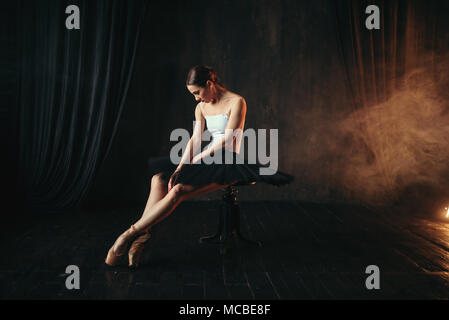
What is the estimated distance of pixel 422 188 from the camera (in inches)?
153

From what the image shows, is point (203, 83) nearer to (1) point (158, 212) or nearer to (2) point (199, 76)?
(2) point (199, 76)

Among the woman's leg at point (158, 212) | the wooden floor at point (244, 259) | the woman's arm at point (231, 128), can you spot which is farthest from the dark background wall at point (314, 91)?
the woman's leg at point (158, 212)

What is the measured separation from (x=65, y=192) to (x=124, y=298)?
201 cm

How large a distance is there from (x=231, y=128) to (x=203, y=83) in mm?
326

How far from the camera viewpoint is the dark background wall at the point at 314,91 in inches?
151

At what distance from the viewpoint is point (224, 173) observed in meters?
2.15

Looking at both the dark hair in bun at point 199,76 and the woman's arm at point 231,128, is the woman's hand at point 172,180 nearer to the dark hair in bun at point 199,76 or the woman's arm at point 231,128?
the woman's arm at point 231,128

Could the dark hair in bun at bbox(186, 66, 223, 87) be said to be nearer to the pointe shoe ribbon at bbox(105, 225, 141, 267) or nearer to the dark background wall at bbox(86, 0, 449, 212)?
the pointe shoe ribbon at bbox(105, 225, 141, 267)

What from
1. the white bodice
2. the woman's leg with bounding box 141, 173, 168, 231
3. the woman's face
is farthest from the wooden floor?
the woman's face

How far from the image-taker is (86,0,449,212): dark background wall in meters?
3.83

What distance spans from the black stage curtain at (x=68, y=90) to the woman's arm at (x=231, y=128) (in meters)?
1.52

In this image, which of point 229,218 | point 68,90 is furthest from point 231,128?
point 68,90

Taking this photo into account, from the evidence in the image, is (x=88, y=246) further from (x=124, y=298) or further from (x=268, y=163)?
(x=268, y=163)
